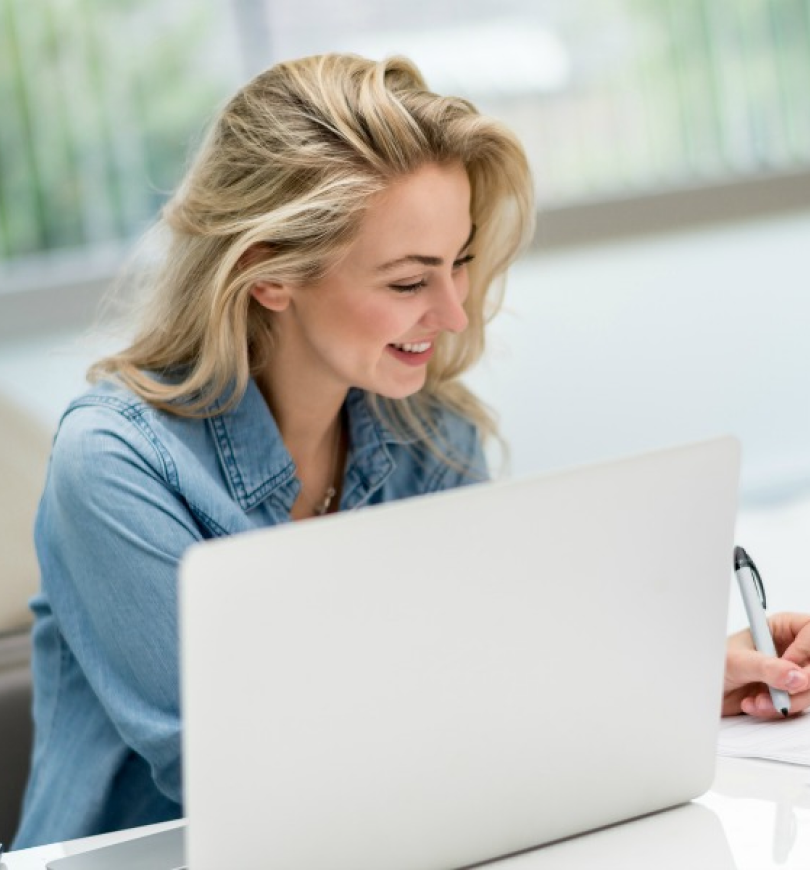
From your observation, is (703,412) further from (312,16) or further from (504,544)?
(504,544)

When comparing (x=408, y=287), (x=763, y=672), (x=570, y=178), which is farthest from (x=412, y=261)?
(x=570, y=178)

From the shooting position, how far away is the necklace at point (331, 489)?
176cm

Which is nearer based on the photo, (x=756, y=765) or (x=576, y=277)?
(x=756, y=765)

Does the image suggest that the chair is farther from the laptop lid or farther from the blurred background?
the blurred background

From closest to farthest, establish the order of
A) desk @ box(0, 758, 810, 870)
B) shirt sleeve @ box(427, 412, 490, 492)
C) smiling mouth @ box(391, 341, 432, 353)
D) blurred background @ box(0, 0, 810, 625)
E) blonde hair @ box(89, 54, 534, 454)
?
1. desk @ box(0, 758, 810, 870)
2. blonde hair @ box(89, 54, 534, 454)
3. smiling mouth @ box(391, 341, 432, 353)
4. shirt sleeve @ box(427, 412, 490, 492)
5. blurred background @ box(0, 0, 810, 625)

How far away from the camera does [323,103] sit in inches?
62.7

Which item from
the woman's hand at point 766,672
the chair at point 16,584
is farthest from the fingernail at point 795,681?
the chair at point 16,584

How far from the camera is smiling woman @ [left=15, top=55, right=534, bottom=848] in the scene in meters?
1.46

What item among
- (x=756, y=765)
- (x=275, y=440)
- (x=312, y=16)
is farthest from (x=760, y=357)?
(x=756, y=765)

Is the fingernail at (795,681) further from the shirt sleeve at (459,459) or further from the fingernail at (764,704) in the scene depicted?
the shirt sleeve at (459,459)

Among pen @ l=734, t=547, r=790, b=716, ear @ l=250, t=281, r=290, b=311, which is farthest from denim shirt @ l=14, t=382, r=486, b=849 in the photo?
pen @ l=734, t=547, r=790, b=716

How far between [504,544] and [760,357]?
331 cm

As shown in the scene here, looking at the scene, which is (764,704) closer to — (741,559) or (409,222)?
(741,559)

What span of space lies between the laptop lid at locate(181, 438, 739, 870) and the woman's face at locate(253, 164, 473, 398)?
2.35 ft
